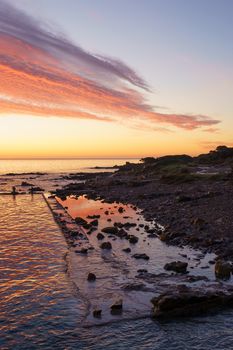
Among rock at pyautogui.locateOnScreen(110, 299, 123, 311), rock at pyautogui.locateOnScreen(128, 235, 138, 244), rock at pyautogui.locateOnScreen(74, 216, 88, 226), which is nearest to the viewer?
rock at pyautogui.locateOnScreen(110, 299, 123, 311)

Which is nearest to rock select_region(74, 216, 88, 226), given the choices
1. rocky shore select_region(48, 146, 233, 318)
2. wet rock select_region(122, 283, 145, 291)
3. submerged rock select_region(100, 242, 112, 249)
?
rocky shore select_region(48, 146, 233, 318)

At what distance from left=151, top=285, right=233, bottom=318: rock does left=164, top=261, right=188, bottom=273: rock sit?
162 inches

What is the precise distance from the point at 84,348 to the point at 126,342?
4.87 ft

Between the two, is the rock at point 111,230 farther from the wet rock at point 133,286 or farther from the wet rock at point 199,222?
the wet rock at point 133,286

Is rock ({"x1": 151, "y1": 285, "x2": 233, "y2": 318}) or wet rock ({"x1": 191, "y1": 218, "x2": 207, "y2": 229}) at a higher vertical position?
wet rock ({"x1": 191, "y1": 218, "x2": 207, "y2": 229})

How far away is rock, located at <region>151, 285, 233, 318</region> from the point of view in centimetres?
1497

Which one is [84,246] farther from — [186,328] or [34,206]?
[34,206]

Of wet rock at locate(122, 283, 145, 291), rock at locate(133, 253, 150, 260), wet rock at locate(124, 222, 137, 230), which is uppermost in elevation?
wet rock at locate(124, 222, 137, 230)

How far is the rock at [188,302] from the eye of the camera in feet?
49.1

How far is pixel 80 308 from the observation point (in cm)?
1592

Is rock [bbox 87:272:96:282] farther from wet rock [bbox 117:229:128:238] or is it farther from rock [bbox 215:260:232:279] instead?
wet rock [bbox 117:229:128:238]

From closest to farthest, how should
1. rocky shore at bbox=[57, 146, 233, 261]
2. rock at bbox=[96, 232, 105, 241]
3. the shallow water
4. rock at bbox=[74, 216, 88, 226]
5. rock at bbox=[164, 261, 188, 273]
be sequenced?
the shallow water < rock at bbox=[164, 261, 188, 273] < rocky shore at bbox=[57, 146, 233, 261] < rock at bbox=[96, 232, 105, 241] < rock at bbox=[74, 216, 88, 226]

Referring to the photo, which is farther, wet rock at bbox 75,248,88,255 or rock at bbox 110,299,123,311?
wet rock at bbox 75,248,88,255

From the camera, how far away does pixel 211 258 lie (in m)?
22.4
